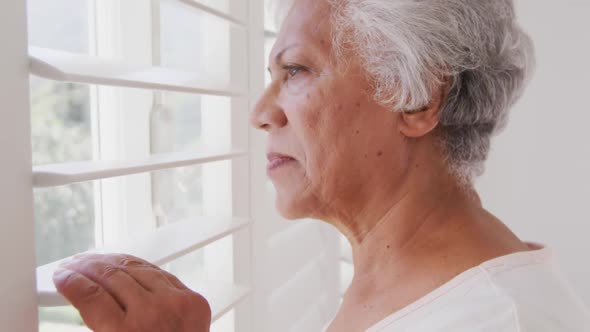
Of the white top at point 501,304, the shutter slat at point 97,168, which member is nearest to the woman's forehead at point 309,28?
the shutter slat at point 97,168

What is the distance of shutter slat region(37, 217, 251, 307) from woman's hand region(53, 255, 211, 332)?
0.03m

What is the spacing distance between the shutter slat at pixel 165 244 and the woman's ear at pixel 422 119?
1.31ft

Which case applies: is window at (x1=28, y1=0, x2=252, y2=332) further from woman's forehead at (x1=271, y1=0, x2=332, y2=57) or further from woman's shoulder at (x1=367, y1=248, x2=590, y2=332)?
woman's shoulder at (x1=367, y1=248, x2=590, y2=332)

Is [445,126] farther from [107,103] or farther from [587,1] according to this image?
[587,1]

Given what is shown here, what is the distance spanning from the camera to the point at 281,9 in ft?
4.00

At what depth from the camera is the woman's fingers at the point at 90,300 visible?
67 cm

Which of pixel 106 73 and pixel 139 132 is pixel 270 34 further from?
pixel 106 73

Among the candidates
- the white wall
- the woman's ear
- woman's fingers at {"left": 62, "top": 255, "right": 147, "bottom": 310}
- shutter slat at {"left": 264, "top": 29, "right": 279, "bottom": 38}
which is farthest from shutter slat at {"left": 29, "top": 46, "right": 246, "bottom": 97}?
the white wall

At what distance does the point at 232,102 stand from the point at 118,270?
598 mm

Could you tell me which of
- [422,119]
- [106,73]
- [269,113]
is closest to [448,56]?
[422,119]

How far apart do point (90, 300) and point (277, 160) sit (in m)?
0.52

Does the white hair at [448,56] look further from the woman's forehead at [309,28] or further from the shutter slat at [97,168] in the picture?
the shutter slat at [97,168]

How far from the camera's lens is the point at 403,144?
1062 mm

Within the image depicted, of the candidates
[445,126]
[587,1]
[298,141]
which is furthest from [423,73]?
[587,1]
